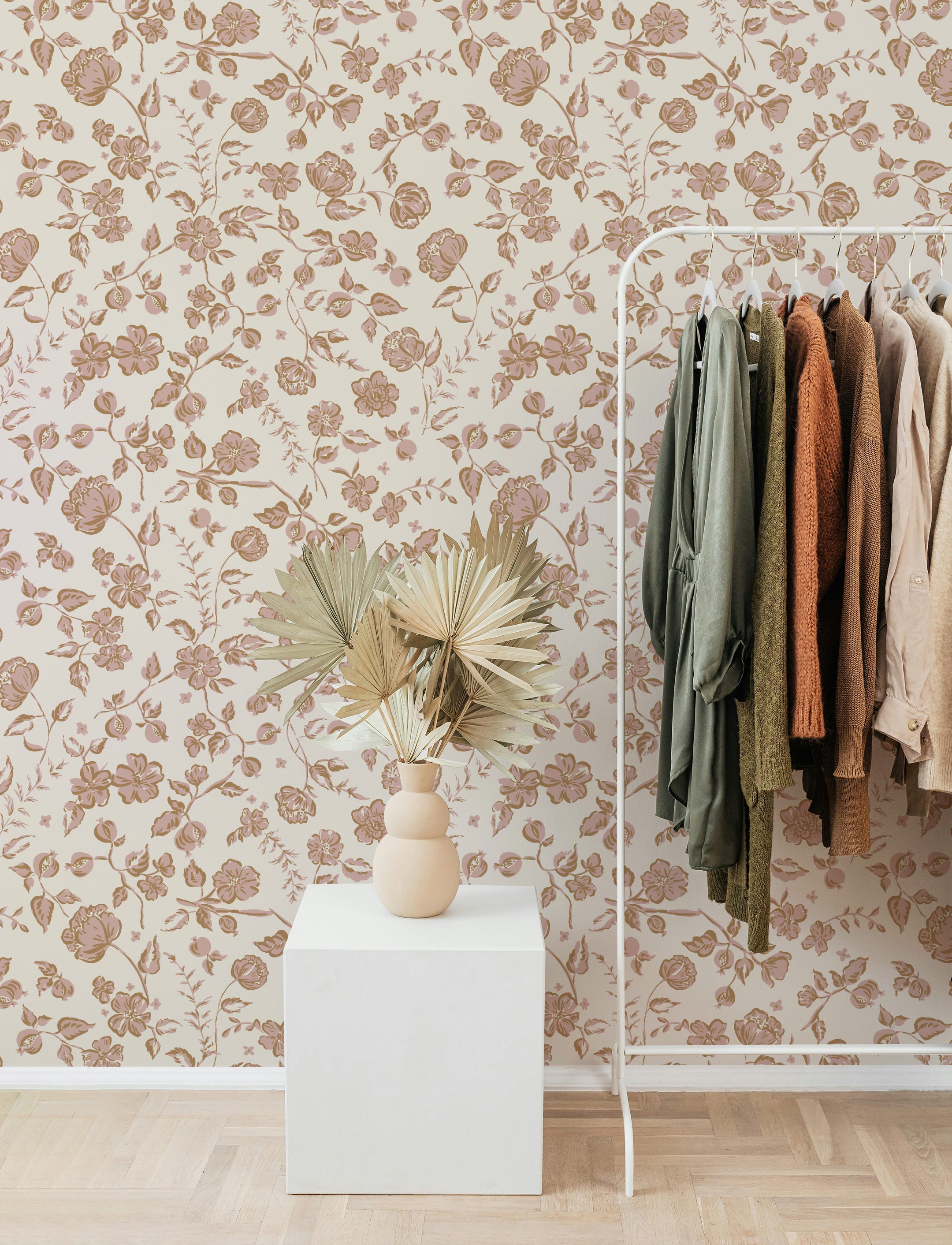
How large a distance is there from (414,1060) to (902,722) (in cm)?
105

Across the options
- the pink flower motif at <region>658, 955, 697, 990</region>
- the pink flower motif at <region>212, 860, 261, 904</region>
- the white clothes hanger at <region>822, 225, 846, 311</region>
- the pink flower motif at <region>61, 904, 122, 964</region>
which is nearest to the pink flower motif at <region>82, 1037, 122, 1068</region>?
the pink flower motif at <region>61, 904, 122, 964</region>

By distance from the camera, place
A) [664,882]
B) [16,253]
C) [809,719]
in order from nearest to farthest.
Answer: [809,719] → [16,253] → [664,882]

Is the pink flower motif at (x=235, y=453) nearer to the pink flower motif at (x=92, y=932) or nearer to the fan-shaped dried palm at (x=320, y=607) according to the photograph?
the fan-shaped dried palm at (x=320, y=607)

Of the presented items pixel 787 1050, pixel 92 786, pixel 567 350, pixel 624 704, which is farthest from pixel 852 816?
pixel 92 786

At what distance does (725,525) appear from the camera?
65.6 inches

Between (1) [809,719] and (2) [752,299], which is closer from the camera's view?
(1) [809,719]

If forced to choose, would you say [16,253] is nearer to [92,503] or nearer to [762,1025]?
[92,503]

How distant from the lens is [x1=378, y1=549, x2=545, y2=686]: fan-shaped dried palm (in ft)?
6.00

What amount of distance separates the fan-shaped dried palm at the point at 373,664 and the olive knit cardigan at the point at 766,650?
0.61 metres

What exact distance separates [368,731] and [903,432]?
3.62 feet

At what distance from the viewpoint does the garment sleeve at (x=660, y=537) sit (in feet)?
6.31

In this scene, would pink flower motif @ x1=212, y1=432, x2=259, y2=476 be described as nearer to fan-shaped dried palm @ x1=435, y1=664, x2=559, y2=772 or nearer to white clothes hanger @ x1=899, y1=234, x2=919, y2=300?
fan-shaped dried palm @ x1=435, y1=664, x2=559, y2=772

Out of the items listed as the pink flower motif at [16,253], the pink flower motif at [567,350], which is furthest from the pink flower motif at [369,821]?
the pink flower motif at [16,253]

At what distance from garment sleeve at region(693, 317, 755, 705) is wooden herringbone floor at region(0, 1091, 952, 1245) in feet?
3.16
